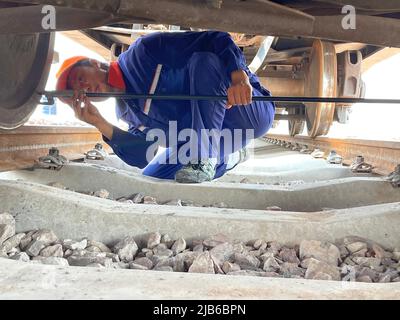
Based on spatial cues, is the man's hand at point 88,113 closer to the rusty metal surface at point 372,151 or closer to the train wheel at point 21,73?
the train wheel at point 21,73

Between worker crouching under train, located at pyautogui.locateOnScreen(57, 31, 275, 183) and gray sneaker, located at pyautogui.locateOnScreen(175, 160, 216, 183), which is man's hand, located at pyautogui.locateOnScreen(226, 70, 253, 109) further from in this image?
gray sneaker, located at pyautogui.locateOnScreen(175, 160, 216, 183)

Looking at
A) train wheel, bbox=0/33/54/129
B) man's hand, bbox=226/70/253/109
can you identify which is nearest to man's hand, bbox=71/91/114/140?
train wheel, bbox=0/33/54/129

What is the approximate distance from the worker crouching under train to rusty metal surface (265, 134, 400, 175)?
1137 millimetres

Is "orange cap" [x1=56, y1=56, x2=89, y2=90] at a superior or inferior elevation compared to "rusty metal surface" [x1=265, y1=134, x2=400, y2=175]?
superior

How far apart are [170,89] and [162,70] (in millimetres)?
113

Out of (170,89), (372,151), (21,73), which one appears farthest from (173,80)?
(372,151)

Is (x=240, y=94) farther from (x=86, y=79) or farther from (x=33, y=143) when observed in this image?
(x=33, y=143)

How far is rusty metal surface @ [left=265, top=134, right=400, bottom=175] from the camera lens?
2965mm

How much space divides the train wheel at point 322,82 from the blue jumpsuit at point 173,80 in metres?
1.35

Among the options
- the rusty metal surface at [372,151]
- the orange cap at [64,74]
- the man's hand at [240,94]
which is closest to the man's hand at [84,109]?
the orange cap at [64,74]
